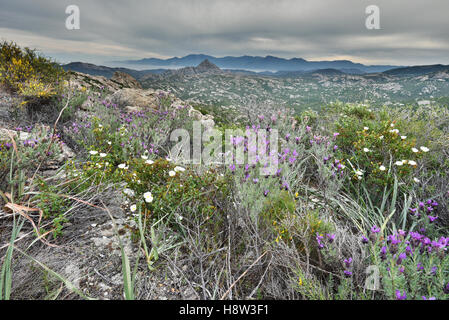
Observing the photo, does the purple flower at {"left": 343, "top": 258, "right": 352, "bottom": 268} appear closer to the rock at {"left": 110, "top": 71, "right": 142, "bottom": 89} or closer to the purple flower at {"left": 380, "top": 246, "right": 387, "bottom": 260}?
the purple flower at {"left": 380, "top": 246, "right": 387, "bottom": 260}

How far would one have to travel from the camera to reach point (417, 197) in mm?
2525

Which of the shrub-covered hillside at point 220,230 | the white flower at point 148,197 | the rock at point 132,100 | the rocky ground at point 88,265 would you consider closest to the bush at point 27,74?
the rock at point 132,100

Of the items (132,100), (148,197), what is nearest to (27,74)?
(132,100)

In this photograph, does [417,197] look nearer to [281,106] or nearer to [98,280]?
[281,106]

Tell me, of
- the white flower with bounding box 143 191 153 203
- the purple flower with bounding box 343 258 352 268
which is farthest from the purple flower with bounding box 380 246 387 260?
the white flower with bounding box 143 191 153 203

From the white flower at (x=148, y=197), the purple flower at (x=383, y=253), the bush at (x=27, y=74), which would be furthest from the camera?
the bush at (x=27, y=74)

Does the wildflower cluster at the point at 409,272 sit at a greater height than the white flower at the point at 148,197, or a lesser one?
lesser

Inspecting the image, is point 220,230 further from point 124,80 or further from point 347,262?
point 124,80

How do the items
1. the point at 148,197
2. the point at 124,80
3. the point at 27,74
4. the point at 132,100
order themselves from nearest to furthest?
the point at 148,197 → the point at 27,74 → the point at 132,100 → the point at 124,80

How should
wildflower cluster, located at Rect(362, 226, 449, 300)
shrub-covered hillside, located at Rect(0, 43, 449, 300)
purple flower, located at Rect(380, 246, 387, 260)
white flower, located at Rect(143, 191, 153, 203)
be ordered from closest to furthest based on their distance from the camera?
wildflower cluster, located at Rect(362, 226, 449, 300) < purple flower, located at Rect(380, 246, 387, 260) < shrub-covered hillside, located at Rect(0, 43, 449, 300) < white flower, located at Rect(143, 191, 153, 203)

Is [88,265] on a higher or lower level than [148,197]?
lower

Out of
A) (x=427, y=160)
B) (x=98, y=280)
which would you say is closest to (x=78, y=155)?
(x=98, y=280)

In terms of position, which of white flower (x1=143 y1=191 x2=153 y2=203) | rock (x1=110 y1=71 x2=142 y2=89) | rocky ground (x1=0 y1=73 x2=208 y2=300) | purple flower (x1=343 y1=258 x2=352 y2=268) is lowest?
rocky ground (x1=0 y1=73 x2=208 y2=300)

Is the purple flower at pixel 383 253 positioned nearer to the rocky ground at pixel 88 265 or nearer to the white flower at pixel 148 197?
the rocky ground at pixel 88 265
